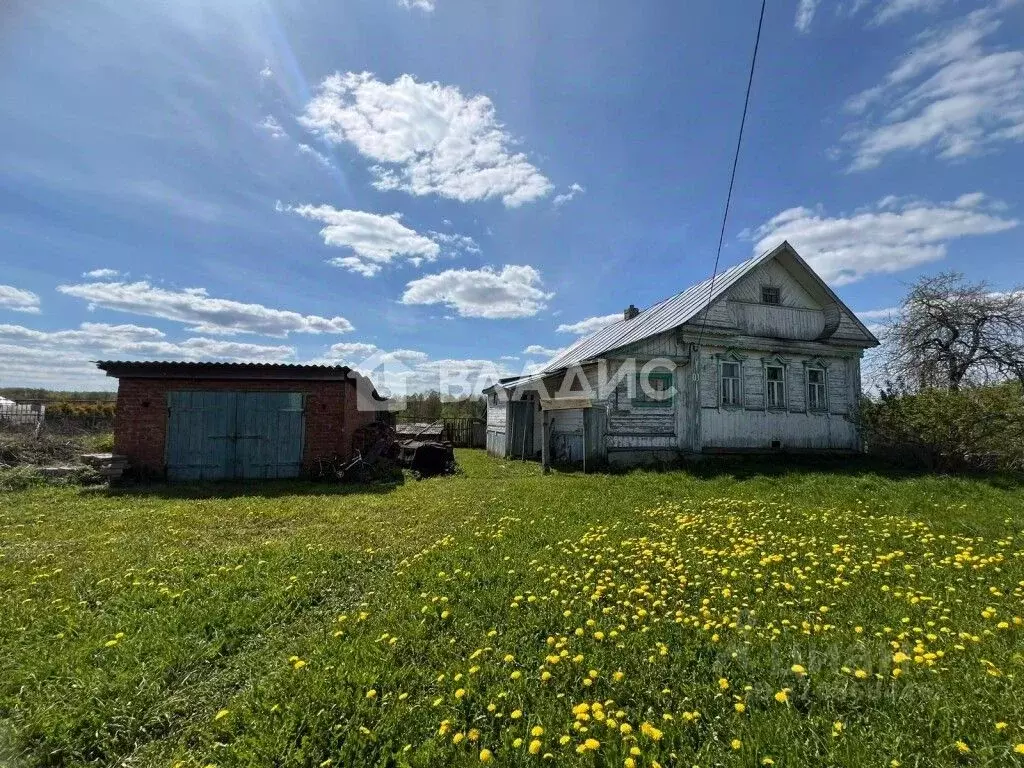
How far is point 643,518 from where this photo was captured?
7617 mm

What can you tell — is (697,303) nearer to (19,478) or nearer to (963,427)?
(963,427)

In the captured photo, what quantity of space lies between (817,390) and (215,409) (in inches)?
711

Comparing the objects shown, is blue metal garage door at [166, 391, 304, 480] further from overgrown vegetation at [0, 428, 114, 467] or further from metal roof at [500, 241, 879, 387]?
metal roof at [500, 241, 879, 387]

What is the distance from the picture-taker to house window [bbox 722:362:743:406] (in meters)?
14.9

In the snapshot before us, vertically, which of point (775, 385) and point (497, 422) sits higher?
point (775, 385)

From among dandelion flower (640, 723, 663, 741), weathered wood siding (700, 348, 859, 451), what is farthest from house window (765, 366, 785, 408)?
dandelion flower (640, 723, 663, 741)

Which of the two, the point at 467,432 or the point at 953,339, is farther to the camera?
the point at 467,432

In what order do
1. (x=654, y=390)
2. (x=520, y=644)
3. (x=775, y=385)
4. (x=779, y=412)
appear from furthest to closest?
1. (x=775, y=385)
2. (x=779, y=412)
3. (x=654, y=390)
4. (x=520, y=644)

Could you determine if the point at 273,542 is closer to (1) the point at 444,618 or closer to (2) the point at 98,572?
(2) the point at 98,572

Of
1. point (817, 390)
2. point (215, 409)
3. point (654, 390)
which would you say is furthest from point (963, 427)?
point (215, 409)

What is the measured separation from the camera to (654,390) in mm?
14359

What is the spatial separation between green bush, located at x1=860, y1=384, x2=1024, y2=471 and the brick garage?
1427cm

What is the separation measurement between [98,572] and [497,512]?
17.1 ft

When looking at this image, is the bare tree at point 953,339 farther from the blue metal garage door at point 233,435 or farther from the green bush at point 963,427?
the blue metal garage door at point 233,435
